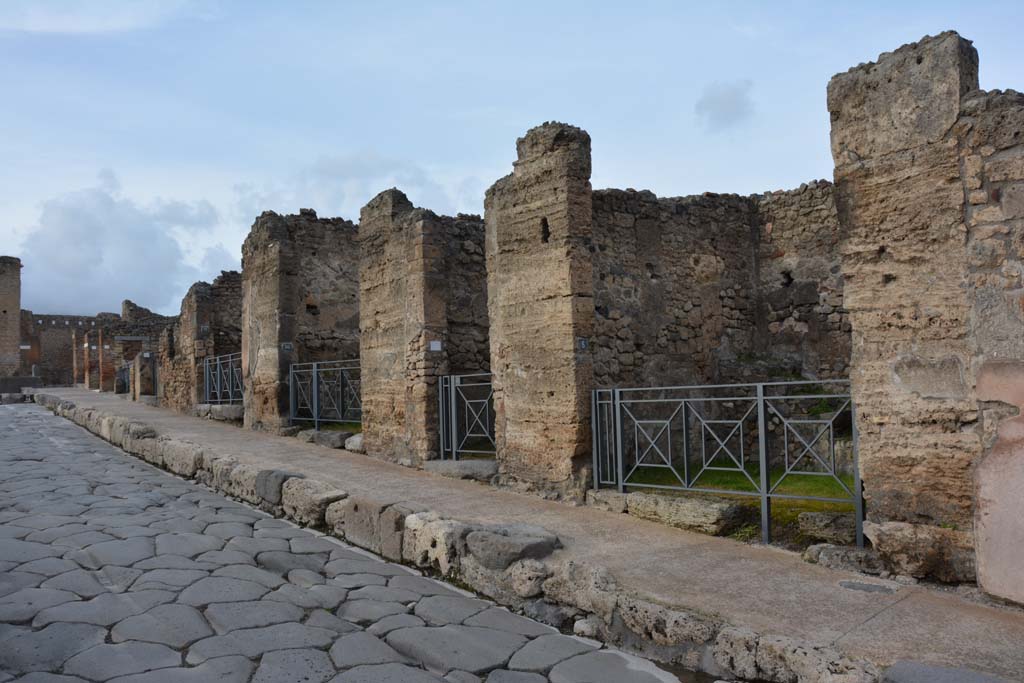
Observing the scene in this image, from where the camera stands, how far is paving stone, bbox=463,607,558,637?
13.9ft

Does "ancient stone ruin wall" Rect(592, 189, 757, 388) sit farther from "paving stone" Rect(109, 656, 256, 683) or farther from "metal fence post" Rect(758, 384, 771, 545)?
"paving stone" Rect(109, 656, 256, 683)

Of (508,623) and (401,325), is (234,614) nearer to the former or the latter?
(508,623)

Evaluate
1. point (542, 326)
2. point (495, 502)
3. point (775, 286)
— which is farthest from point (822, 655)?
point (775, 286)

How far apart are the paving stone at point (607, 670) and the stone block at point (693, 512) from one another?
6.61 feet

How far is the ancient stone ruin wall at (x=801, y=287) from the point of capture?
9391 millimetres

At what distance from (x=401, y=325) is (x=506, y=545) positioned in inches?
206

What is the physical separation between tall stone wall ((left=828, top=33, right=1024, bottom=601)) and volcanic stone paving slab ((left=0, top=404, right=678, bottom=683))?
6.64ft

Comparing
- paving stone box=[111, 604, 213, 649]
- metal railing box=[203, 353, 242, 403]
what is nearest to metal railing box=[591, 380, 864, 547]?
paving stone box=[111, 604, 213, 649]

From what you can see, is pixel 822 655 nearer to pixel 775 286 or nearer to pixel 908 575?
pixel 908 575

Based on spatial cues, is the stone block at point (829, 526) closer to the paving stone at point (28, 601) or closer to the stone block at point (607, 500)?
the stone block at point (607, 500)

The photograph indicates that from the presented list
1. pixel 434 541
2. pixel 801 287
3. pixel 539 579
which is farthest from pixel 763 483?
pixel 801 287

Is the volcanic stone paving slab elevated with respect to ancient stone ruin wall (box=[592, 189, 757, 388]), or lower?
lower

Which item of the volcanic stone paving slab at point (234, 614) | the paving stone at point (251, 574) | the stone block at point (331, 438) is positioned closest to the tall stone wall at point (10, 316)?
the stone block at point (331, 438)

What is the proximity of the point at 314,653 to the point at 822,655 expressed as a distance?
2.42 metres
